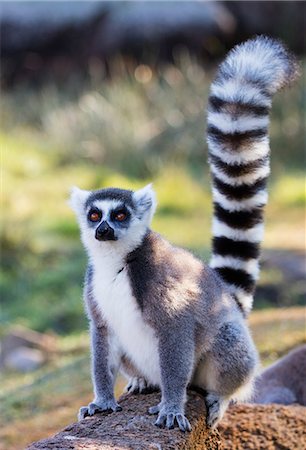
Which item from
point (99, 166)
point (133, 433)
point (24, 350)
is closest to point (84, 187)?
point (99, 166)

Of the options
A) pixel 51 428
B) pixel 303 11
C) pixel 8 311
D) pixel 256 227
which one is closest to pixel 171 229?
pixel 8 311

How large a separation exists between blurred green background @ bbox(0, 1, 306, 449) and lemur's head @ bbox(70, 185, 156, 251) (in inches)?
83.6

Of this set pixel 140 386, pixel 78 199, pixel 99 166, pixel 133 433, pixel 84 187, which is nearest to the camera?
pixel 133 433

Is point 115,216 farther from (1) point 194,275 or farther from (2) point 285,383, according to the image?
(2) point 285,383

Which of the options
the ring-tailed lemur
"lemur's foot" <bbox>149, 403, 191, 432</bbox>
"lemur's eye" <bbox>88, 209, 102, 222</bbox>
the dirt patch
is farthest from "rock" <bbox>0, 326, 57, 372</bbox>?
"lemur's foot" <bbox>149, 403, 191, 432</bbox>

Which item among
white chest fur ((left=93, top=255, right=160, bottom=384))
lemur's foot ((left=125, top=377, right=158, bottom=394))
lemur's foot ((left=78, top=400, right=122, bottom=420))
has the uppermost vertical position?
white chest fur ((left=93, top=255, right=160, bottom=384))

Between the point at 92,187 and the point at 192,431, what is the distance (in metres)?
9.97

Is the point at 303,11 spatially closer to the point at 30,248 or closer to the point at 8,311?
the point at 30,248

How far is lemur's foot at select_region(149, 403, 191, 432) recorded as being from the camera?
3.79m

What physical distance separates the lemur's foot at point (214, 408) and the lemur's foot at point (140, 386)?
266 mm

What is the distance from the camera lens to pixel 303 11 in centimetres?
1922

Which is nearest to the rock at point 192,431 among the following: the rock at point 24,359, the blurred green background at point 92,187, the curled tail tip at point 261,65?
the curled tail tip at point 261,65

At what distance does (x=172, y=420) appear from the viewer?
3797mm

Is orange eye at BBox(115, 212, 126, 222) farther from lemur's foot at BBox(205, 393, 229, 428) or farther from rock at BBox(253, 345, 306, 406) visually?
rock at BBox(253, 345, 306, 406)
